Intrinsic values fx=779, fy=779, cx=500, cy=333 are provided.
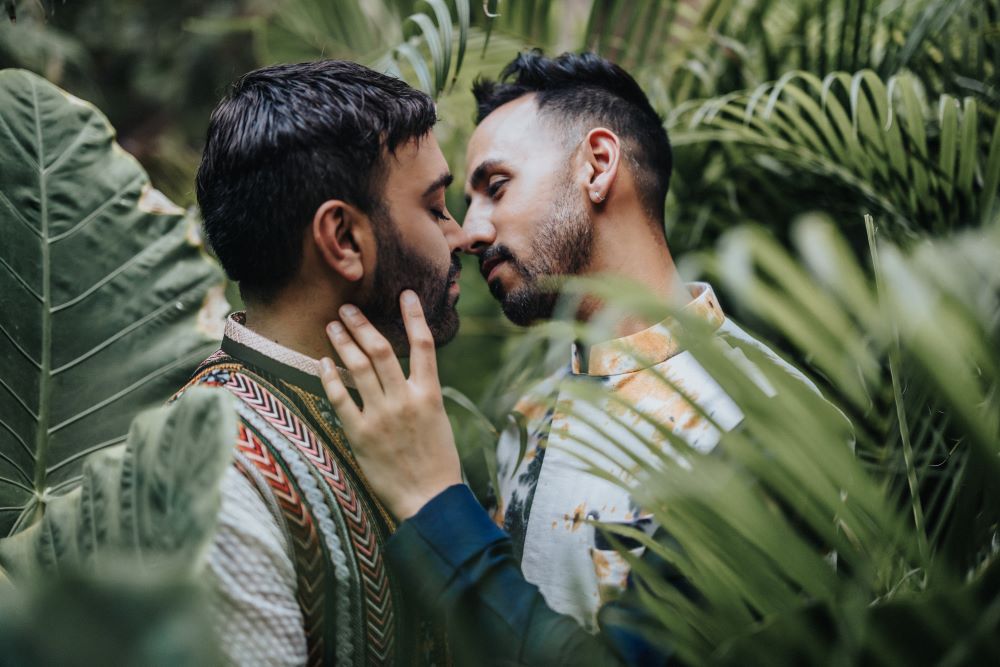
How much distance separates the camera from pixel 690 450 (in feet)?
2.40

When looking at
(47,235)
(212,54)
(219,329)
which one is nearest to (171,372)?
(219,329)

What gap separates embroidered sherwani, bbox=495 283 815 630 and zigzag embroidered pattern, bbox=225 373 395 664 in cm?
24

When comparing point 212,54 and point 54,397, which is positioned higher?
point 54,397

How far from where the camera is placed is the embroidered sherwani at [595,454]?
1.13m

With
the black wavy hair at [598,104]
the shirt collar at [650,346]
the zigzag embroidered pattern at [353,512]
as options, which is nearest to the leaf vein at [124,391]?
the zigzag embroidered pattern at [353,512]

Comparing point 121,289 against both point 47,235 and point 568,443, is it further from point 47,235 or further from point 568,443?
point 568,443

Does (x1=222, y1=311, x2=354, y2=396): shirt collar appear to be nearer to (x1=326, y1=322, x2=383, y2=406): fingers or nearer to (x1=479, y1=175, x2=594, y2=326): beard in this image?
(x1=326, y1=322, x2=383, y2=406): fingers

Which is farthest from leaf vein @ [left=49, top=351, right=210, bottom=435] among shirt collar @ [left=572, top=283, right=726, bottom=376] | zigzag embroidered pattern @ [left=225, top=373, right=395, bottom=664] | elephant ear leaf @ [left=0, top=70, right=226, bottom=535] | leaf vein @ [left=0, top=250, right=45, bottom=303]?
shirt collar @ [left=572, top=283, right=726, bottom=376]

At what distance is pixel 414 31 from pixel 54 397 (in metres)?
0.94

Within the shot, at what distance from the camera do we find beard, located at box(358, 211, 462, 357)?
43.6 inches

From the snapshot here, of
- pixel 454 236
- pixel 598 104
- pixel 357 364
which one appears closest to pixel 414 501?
pixel 357 364

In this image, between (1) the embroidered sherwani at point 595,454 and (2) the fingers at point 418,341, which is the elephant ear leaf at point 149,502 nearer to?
(2) the fingers at point 418,341

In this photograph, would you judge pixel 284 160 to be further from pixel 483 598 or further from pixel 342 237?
pixel 483 598

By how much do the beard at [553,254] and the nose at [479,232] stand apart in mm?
31
